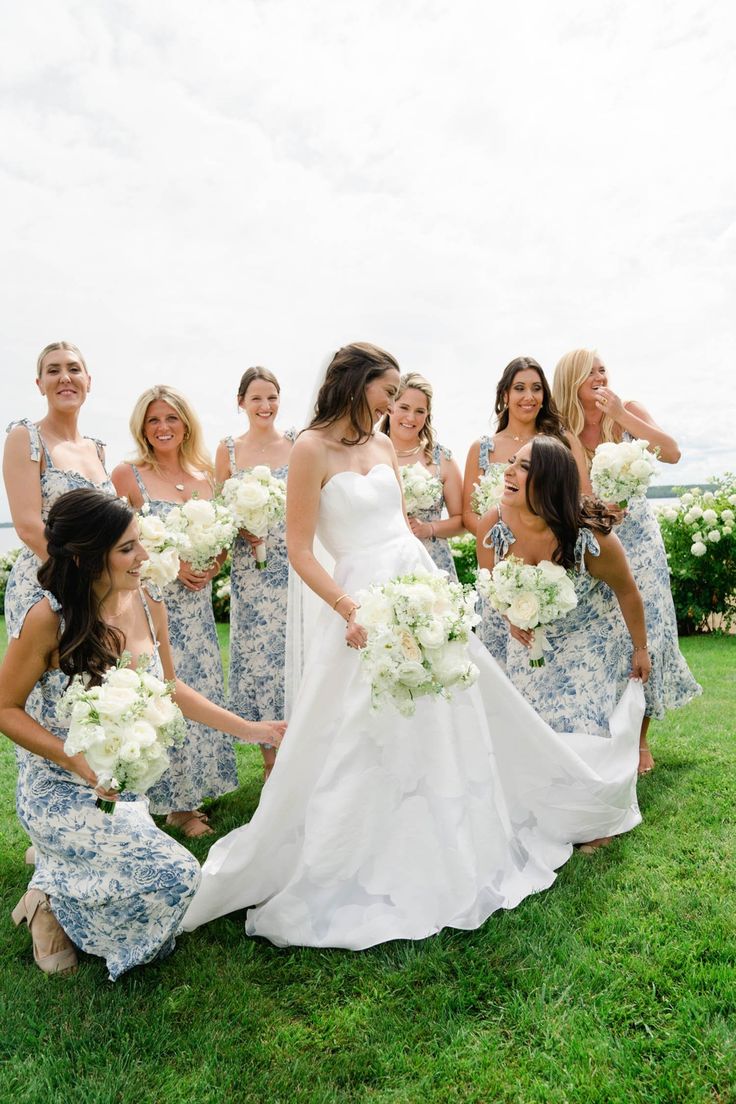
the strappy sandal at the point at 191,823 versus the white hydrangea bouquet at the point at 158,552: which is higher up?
the white hydrangea bouquet at the point at 158,552

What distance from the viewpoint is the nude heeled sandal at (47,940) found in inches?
155

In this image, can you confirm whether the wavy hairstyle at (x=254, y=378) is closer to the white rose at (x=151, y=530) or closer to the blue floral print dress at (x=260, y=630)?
the blue floral print dress at (x=260, y=630)

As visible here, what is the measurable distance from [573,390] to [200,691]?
12.0 ft

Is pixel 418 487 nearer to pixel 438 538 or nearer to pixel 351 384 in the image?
pixel 438 538

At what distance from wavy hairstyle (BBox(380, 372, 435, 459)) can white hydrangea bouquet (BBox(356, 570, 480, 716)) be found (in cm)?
319

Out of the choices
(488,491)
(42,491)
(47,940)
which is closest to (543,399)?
(488,491)

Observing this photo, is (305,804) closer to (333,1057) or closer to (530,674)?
(333,1057)

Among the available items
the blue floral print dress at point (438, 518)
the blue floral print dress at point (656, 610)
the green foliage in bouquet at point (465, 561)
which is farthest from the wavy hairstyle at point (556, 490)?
the green foliage in bouquet at point (465, 561)

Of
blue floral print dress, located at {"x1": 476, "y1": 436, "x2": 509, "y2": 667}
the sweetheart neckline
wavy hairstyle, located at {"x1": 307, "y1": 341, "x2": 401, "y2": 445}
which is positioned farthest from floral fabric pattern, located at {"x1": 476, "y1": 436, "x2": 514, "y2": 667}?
wavy hairstyle, located at {"x1": 307, "y1": 341, "x2": 401, "y2": 445}

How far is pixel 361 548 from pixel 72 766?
1886mm

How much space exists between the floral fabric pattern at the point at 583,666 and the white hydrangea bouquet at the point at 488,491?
563 mm

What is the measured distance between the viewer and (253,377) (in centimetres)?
666

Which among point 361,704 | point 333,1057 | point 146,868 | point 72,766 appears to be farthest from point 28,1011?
point 361,704

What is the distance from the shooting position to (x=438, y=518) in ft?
23.0
